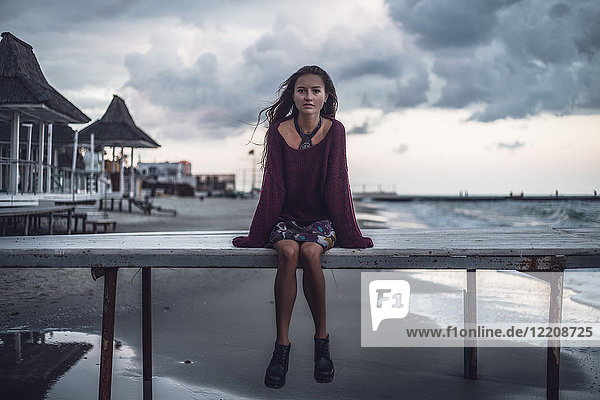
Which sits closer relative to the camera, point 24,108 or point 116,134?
point 24,108

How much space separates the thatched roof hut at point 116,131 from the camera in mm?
25328

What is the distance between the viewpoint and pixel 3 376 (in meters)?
3.93

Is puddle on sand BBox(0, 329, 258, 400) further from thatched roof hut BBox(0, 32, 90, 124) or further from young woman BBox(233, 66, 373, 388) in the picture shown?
thatched roof hut BBox(0, 32, 90, 124)

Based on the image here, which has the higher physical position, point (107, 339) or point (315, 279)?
point (315, 279)

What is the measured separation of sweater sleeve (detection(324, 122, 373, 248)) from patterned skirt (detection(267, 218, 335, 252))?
7cm

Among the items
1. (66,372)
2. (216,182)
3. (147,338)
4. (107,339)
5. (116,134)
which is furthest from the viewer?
(216,182)

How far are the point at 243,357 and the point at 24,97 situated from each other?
43.0ft

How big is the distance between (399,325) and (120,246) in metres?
3.44

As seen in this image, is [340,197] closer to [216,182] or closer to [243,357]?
[243,357]

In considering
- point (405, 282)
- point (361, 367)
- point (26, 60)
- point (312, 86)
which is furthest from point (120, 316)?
point (26, 60)

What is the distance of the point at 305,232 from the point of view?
10.7 feet

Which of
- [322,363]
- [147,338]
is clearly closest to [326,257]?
[322,363]

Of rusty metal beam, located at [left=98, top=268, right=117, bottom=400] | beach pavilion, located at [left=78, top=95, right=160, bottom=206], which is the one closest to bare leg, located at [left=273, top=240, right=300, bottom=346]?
rusty metal beam, located at [left=98, top=268, right=117, bottom=400]

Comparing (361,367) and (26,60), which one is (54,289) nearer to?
(361,367)
